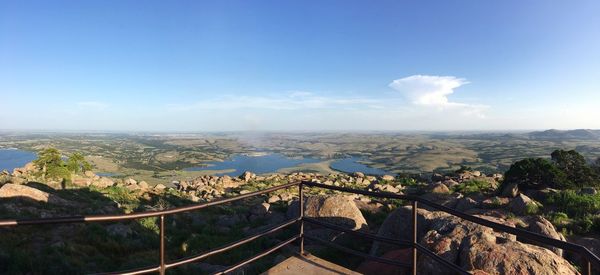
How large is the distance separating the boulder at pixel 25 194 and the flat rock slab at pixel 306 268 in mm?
12917

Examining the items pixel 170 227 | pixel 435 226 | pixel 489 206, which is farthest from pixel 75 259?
pixel 489 206

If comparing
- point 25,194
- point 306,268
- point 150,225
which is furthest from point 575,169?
point 25,194

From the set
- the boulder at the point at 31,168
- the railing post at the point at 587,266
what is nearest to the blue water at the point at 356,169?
the boulder at the point at 31,168

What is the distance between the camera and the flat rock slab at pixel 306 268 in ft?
15.2

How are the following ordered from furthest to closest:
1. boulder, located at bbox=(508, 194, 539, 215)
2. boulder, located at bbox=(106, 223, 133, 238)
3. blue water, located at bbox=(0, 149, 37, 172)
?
1. blue water, located at bbox=(0, 149, 37, 172)
2. boulder, located at bbox=(508, 194, 539, 215)
3. boulder, located at bbox=(106, 223, 133, 238)

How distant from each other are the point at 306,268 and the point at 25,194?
537 inches

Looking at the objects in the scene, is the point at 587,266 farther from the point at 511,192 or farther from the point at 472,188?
the point at 472,188

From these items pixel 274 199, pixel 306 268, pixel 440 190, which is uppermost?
pixel 306 268

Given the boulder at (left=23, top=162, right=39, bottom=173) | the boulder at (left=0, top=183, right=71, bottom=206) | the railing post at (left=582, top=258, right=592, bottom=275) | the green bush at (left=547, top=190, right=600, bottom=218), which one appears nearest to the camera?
the railing post at (left=582, top=258, right=592, bottom=275)

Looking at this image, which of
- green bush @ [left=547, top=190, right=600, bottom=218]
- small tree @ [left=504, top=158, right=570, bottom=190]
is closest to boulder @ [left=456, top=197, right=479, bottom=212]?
green bush @ [left=547, top=190, right=600, bottom=218]

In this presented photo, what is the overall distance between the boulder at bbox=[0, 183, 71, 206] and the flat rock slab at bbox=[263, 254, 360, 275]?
42.4ft

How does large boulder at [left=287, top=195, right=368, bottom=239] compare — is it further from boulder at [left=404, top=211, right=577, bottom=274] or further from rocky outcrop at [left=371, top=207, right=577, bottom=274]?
boulder at [left=404, top=211, right=577, bottom=274]

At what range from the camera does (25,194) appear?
13203mm

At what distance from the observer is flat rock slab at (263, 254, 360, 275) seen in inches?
183
